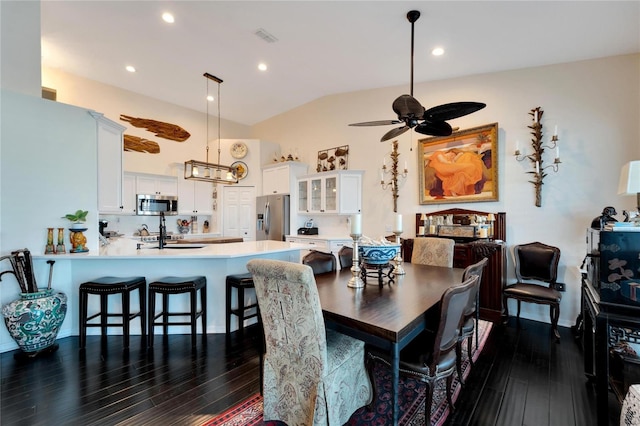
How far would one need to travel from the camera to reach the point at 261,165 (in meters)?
6.31

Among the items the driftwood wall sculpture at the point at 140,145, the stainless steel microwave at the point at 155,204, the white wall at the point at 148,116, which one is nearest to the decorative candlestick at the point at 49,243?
the stainless steel microwave at the point at 155,204

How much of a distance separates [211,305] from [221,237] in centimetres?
347

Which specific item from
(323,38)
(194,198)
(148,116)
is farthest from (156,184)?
(323,38)

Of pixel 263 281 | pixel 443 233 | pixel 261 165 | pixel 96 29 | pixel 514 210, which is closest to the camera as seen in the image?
pixel 263 281

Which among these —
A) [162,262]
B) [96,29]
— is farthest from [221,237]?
[96,29]

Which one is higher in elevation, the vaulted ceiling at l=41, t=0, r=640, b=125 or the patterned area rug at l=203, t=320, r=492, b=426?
the vaulted ceiling at l=41, t=0, r=640, b=125

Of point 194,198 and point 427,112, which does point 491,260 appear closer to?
point 427,112

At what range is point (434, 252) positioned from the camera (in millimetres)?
3086

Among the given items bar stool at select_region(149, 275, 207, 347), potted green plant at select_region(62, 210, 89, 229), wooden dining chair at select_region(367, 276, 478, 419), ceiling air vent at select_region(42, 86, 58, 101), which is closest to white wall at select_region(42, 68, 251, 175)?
ceiling air vent at select_region(42, 86, 58, 101)

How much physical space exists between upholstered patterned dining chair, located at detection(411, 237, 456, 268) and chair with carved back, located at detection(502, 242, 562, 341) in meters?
1.02

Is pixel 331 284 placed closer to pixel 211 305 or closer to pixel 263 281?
pixel 263 281

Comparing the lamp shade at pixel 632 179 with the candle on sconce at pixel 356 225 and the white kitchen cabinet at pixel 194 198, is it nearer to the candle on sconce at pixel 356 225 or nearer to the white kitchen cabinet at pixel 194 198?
the candle on sconce at pixel 356 225

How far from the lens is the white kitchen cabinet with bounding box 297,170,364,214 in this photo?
5086mm

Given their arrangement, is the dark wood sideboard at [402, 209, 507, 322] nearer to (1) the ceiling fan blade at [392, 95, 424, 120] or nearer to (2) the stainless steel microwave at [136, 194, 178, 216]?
(1) the ceiling fan blade at [392, 95, 424, 120]
